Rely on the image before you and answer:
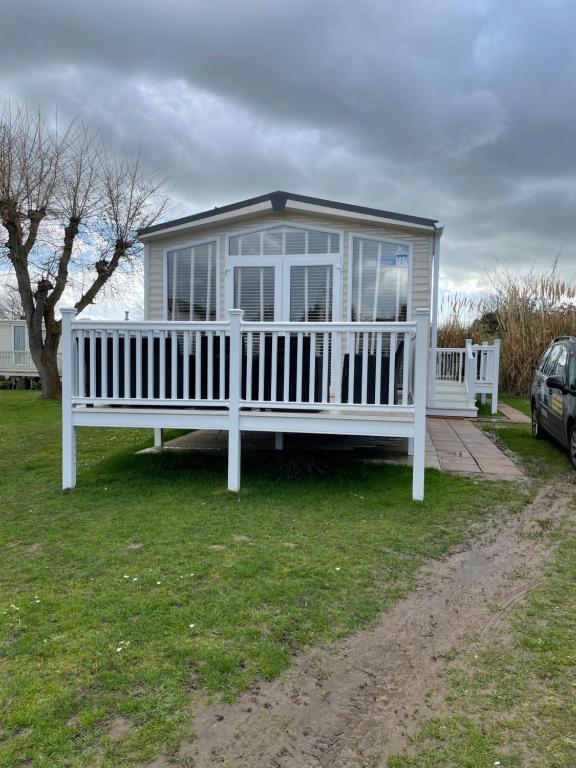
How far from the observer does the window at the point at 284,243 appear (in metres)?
7.16

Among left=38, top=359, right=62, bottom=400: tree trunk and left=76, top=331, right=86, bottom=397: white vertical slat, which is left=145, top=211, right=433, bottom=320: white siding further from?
left=38, top=359, right=62, bottom=400: tree trunk

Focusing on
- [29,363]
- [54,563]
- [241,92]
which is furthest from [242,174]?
[29,363]

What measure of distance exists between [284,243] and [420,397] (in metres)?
3.62

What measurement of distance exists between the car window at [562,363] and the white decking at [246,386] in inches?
114

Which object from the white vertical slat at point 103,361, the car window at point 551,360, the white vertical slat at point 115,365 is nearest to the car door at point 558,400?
the car window at point 551,360

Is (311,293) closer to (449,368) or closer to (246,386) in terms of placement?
(246,386)

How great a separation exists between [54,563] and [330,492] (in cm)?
258

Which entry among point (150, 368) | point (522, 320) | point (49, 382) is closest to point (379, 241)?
point (150, 368)

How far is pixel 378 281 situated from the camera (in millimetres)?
7055

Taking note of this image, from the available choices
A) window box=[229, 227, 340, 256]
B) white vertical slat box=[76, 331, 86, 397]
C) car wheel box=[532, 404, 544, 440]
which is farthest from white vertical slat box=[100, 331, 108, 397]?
car wheel box=[532, 404, 544, 440]

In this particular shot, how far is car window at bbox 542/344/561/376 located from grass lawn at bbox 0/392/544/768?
117 inches

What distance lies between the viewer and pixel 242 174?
12766 mm

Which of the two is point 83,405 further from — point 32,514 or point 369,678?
point 369,678

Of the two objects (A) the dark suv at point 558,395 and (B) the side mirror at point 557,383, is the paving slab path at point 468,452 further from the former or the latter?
(B) the side mirror at point 557,383
